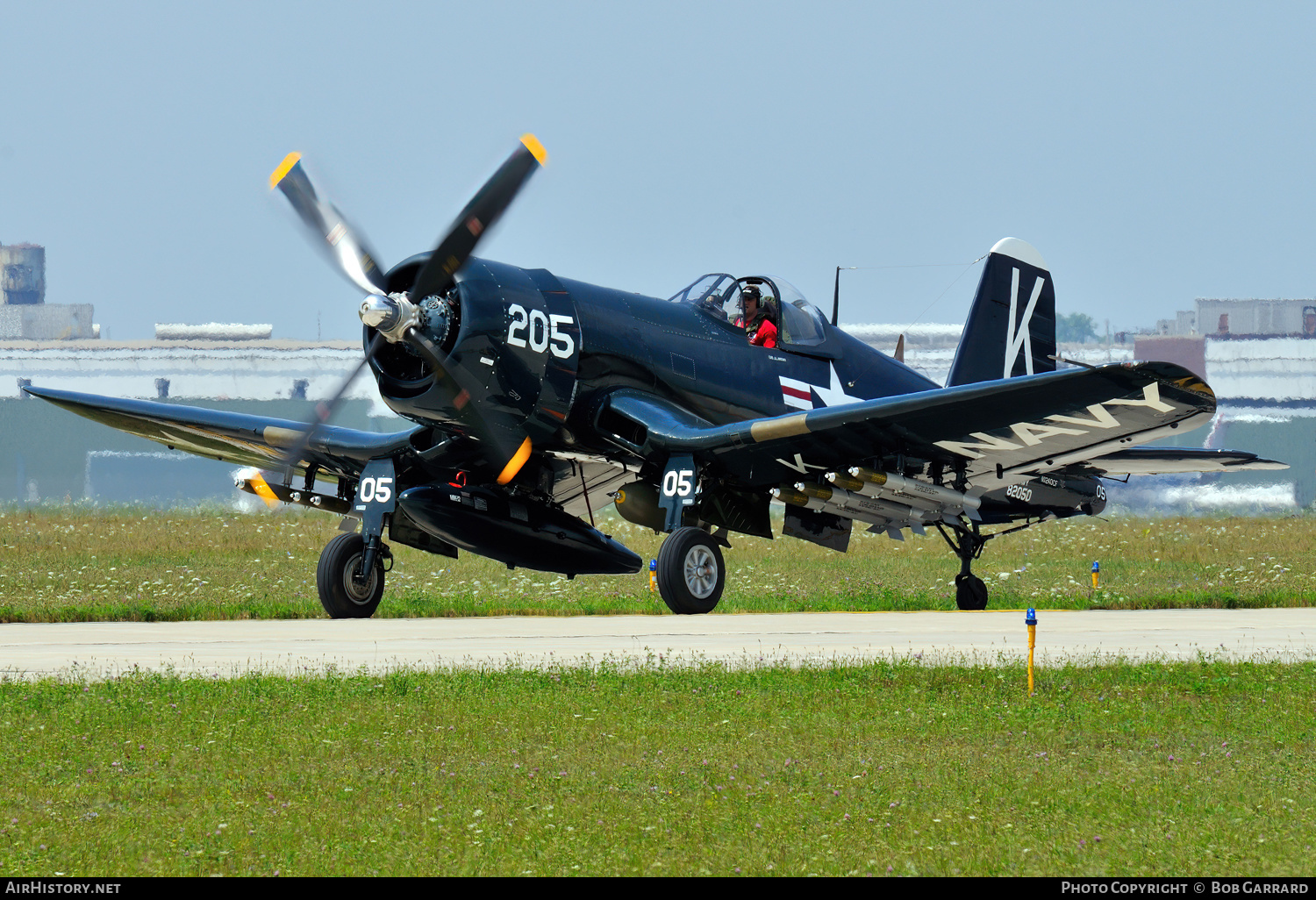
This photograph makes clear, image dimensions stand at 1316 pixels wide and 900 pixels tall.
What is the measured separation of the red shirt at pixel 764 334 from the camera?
18.8 metres

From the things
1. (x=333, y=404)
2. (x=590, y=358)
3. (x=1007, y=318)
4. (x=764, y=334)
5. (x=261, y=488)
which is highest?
(x=1007, y=318)

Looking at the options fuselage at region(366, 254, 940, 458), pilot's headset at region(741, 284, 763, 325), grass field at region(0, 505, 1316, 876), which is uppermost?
pilot's headset at region(741, 284, 763, 325)

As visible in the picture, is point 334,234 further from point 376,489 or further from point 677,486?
point 677,486

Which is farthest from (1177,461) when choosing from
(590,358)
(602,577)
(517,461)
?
(602,577)

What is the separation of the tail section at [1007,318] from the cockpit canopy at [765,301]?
350cm

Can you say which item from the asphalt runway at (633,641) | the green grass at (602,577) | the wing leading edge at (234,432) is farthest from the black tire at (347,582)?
the wing leading edge at (234,432)

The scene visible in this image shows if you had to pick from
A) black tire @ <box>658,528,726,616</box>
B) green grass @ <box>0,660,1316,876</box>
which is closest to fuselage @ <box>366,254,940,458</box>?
black tire @ <box>658,528,726,616</box>

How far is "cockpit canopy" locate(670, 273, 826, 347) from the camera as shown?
730 inches

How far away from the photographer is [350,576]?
17.5 m

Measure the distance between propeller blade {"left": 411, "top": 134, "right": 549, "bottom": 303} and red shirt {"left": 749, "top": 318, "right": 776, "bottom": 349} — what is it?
175 inches

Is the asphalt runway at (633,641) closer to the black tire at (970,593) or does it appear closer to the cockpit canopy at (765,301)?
the black tire at (970,593)

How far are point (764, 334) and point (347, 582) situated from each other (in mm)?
6144

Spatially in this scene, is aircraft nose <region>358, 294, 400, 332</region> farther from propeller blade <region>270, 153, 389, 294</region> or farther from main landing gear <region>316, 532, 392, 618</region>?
main landing gear <region>316, 532, 392, 618</region>
